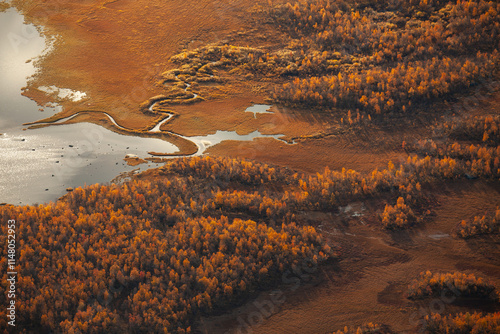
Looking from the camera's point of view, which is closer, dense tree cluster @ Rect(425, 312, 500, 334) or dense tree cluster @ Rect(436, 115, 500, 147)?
dense tree cluster @ Rect(425, 312, 500, 334)

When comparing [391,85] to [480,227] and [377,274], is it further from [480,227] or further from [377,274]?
[377,274]

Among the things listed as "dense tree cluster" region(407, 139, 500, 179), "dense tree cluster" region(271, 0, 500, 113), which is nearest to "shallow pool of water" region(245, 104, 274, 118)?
"dense tree cluster" region(271, 0, 500, 113)

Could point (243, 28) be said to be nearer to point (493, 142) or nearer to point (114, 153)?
point (114, 153)

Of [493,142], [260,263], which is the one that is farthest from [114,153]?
[493,142]

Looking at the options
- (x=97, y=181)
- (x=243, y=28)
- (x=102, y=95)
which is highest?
(x=243, y=28)

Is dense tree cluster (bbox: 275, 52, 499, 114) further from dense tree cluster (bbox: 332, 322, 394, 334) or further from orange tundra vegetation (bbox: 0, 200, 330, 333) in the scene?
dense tree cluster (bbox: 332, 322, 394, 334)

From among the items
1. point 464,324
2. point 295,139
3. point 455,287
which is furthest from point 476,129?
point 464,324
